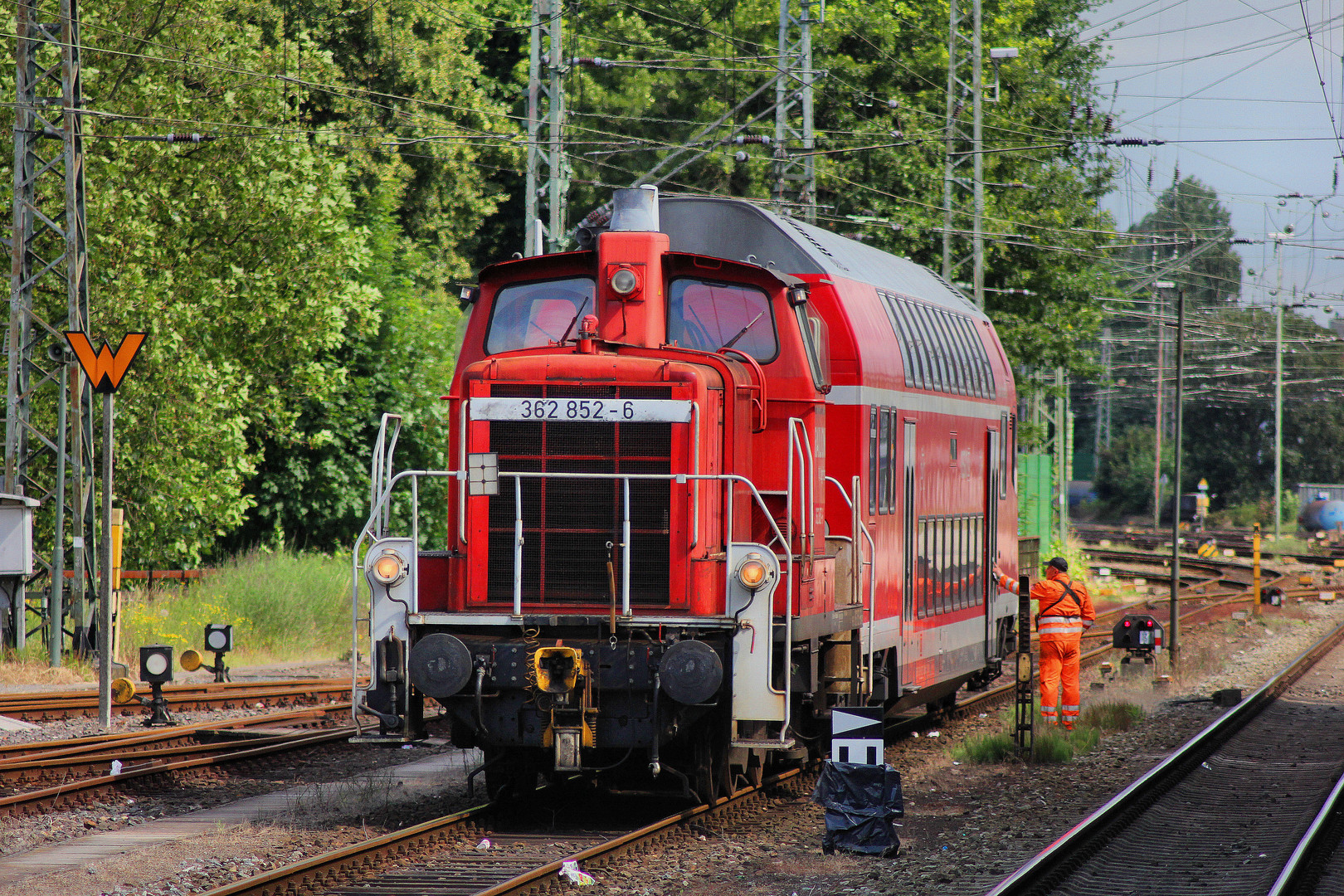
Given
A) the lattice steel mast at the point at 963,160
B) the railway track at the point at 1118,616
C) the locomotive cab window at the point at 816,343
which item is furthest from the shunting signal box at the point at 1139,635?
the locomotive cab window at the point at 816,343

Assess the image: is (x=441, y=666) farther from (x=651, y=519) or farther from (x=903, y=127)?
(x=903, y=127)

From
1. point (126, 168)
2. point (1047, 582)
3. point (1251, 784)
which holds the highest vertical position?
point (126, 168)

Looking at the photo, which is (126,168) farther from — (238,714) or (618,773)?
(618,773)

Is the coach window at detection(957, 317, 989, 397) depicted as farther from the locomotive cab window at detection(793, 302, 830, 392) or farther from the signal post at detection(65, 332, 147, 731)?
the signal post at detection(65, 332, 147, 731)

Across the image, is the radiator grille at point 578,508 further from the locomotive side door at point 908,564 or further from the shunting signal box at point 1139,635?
the shunting signal box at point 1139,635

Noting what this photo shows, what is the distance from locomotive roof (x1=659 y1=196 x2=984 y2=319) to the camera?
36.7ft

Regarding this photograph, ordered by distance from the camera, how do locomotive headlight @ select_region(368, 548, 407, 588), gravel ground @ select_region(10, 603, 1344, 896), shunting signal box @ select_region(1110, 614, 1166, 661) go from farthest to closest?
shunting signal box @ select_region(1110, 614, 1166, 661) < locomotive headlight @ select_region(368, 548, 407, 588) < gravel ground @ select_region(10, 603, 1344, 896)

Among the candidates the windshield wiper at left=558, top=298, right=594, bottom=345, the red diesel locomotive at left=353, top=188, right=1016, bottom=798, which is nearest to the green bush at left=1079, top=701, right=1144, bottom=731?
the red diesel locomotive at left=353, top=188, right=1016, bottom=798

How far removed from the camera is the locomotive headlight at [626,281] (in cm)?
995

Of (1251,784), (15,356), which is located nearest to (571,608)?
(1251,784)

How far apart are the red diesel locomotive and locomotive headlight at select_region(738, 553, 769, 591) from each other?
0.01 meters

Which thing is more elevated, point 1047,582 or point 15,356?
point 15,356

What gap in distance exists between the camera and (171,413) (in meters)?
22.8

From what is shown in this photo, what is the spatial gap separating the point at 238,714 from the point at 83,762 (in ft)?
11.6
